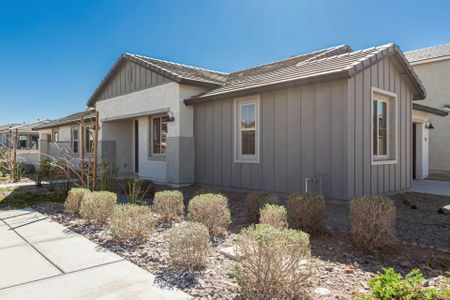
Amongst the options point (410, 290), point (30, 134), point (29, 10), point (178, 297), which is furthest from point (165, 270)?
point (30, 134)

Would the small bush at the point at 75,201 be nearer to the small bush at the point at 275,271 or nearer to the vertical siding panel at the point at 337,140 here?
the small bush at the point at 275,271

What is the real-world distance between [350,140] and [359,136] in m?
0.46

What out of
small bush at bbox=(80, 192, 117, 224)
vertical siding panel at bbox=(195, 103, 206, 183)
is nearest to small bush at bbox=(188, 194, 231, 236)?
small bush at bbox=(80, 192, 117, 224)

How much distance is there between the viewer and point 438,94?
55.0ft

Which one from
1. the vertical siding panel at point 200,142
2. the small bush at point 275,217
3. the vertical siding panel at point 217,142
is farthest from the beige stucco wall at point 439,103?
the small bush at point 275,217

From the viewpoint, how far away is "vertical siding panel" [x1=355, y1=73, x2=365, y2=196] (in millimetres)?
7430

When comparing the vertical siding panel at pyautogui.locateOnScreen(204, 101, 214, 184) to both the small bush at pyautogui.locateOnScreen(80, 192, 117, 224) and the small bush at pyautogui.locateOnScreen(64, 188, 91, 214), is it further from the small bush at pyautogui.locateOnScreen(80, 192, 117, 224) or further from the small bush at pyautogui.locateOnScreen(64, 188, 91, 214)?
the small bush at pyautogui.locateOnScreen(80, 192, 117, 224)

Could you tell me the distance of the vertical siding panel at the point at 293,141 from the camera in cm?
810

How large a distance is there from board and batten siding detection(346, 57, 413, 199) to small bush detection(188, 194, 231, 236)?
349 cm

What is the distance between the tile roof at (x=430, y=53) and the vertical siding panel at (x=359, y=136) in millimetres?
12360

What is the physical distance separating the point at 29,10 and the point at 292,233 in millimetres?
14764

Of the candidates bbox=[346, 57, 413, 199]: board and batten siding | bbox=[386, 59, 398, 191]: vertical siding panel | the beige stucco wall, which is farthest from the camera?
the beige stucco wall

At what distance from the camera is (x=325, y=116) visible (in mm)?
7598

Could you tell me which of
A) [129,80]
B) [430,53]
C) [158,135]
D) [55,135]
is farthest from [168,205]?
[55,135]
